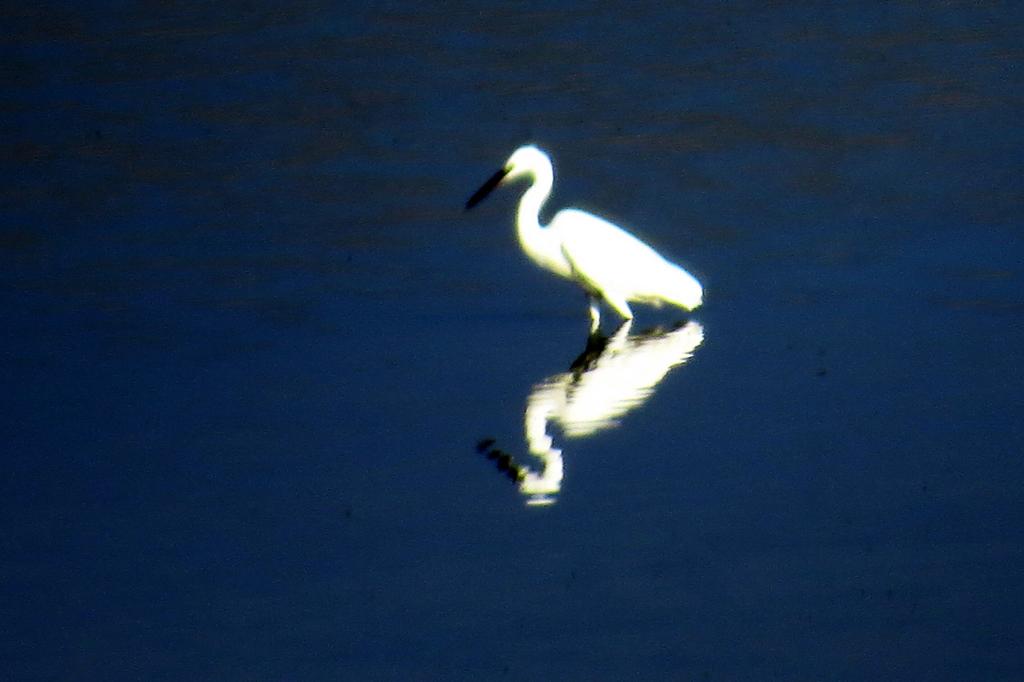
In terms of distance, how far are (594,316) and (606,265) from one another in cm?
26

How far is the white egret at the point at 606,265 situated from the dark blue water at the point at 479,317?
19cm

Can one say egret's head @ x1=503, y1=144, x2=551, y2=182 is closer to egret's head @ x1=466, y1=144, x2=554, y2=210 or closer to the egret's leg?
egret's head @ x1=466, y1=144, x2=554, y2=210

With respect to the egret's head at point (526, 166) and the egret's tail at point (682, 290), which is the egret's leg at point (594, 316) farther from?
the egret's head at point (526, 166)

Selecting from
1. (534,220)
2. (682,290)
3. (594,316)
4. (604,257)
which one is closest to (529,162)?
(534,220)

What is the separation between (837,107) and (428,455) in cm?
742

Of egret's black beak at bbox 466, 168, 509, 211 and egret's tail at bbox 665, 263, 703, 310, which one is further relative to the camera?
egret's black beak at bbox 466, 168, 509, 211

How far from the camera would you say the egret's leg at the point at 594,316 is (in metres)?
9.40

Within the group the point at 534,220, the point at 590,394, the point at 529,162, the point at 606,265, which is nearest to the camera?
the point at 590,394

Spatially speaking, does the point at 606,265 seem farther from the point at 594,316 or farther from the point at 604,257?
the point at 594,316

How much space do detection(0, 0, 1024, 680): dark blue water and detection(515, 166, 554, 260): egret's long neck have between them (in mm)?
307

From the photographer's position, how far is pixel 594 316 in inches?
372

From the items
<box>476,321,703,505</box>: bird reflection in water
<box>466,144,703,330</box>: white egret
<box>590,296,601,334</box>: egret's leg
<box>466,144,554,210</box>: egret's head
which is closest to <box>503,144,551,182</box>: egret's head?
<box>466,144,554,210</box>: egret's head

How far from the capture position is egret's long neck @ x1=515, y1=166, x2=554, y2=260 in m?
9.84

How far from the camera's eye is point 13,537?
6.89 metres
